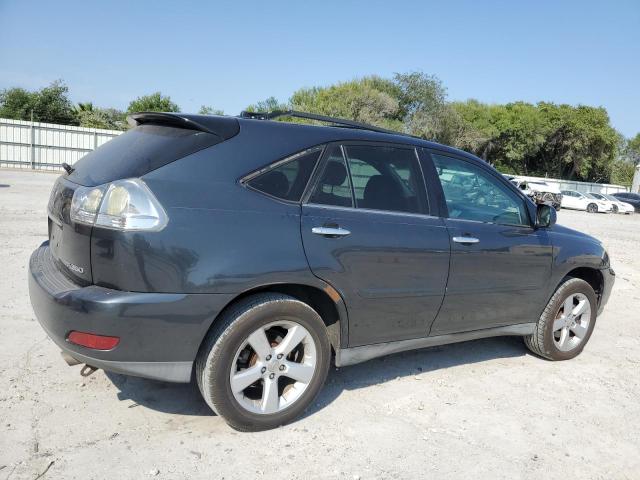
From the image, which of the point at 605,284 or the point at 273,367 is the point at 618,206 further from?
the point at 273,367

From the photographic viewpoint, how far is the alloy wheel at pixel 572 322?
4.39 m

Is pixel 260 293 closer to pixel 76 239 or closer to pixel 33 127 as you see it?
pixel 76 239

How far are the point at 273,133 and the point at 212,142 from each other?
1.24 ft

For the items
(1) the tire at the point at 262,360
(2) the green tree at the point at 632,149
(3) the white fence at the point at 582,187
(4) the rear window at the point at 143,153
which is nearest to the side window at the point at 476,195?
(1) the tire at the point at 262,360

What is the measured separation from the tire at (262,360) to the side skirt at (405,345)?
19cm

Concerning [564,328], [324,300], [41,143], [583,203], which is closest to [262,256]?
[324,300]

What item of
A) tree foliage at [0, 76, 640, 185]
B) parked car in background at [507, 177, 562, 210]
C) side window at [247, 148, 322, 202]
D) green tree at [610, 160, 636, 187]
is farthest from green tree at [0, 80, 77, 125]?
green tree at [610, 160, 636, 187]

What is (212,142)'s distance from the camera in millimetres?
2771

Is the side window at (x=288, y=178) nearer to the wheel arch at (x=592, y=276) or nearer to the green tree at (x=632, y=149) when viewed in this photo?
the wheel arch at (x=592, y=276)

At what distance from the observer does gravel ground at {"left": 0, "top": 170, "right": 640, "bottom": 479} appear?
2.62 meters

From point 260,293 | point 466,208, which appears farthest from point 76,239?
point 466,208

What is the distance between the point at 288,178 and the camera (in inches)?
115

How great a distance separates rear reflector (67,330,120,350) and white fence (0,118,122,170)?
24562 millimetres

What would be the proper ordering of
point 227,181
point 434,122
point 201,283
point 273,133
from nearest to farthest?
point 201,283, point 227,181, point 273,133, point 434,122
